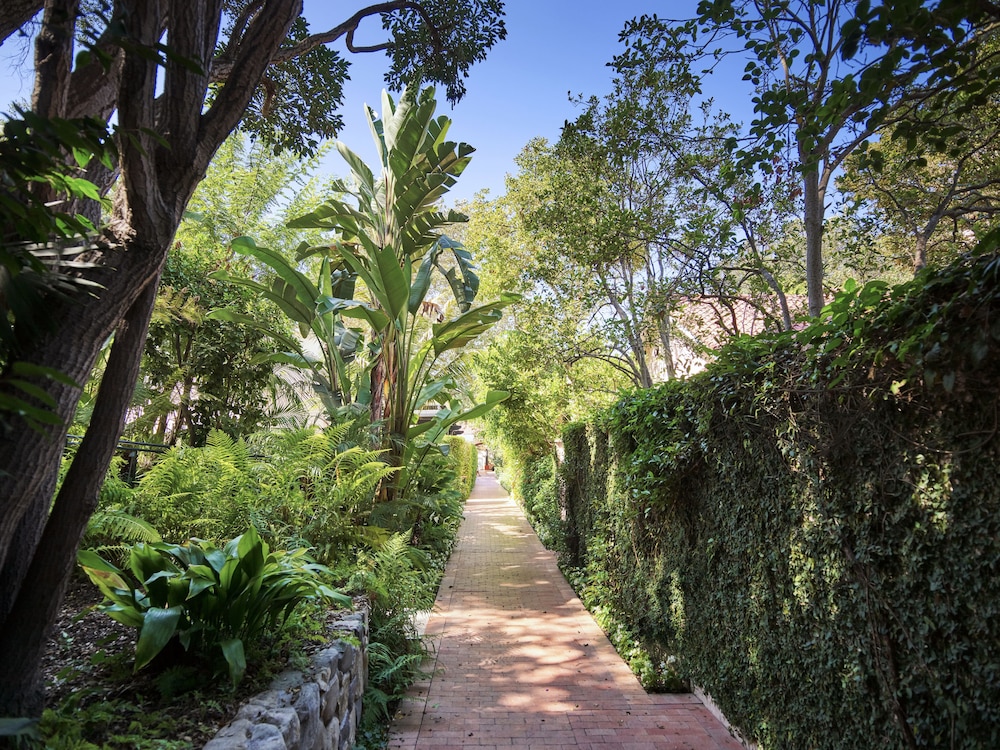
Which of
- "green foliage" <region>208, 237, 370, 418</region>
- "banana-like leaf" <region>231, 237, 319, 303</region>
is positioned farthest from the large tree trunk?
"green foliage" <region>208, 237, 370, 418</region>

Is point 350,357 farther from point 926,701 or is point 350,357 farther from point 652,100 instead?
point 926,701

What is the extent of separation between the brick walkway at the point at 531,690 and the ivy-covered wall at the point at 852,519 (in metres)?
0.49

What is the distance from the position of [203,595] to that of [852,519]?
2.94 metres

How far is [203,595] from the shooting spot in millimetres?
2676

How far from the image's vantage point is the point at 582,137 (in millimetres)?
7559

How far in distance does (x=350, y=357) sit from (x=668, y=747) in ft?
17.8

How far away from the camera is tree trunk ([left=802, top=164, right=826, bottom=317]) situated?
4938 millimetres

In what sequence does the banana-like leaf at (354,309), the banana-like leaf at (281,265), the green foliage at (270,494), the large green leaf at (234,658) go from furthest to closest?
1. the banana-like leaf at (281,265)
2. the banana-like leaf at (354,309)
3. the green foliage at (270,494)
4. the large green leaf at (234,658)

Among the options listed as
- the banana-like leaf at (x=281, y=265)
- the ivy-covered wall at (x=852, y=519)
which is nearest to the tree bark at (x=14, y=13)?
the ivy-covered wall at (x=852, y=519)

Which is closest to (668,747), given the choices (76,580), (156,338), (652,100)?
(76,580)

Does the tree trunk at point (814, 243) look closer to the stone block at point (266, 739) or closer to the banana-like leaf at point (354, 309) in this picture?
the banana-like leaf at point (354, 309)

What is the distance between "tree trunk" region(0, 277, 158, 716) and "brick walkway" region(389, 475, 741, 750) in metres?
2.42

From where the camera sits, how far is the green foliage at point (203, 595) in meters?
2.51

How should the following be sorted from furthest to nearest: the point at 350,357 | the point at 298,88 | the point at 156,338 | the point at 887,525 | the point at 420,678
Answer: the point at 156,338, the point at 350,357, the point at 298,88, the point at 420,678, the point at 887,525
